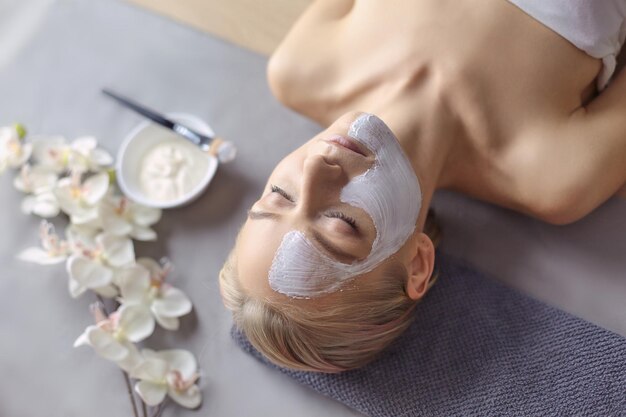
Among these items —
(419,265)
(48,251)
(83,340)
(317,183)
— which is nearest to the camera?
(317,183)

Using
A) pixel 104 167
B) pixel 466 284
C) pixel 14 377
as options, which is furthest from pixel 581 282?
pixel 14 377

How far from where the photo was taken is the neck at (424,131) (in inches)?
40.1

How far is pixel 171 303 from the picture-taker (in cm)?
120

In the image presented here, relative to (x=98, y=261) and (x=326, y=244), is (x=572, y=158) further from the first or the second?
(x=98, y=261)

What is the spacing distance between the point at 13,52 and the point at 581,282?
1.24 m

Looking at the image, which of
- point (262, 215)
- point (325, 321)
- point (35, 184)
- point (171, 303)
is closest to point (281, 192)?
point (262, 215)

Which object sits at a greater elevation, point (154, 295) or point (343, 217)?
point (343, 217)

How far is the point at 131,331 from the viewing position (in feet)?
3.79

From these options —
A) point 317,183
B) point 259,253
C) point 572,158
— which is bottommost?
point 259,253

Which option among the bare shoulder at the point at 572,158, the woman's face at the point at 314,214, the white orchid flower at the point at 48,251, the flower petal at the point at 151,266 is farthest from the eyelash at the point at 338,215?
the white orchid flower at the point at 48,251

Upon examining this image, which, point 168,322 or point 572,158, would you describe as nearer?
point 572,158

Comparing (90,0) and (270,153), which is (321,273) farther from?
(90,0)

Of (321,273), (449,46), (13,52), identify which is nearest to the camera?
(321,273)

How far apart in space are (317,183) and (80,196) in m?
0.57
